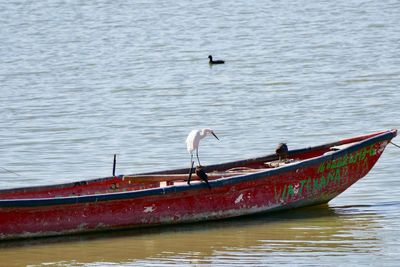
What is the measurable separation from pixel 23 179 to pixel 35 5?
29840 millimetres

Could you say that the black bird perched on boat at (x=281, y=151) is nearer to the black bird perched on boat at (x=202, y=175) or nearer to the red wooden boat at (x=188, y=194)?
the red wooden boat at (x=188, y=194)

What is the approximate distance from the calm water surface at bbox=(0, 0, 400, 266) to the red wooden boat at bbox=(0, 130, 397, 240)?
16 centimetres

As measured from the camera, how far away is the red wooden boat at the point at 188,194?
1140 cm

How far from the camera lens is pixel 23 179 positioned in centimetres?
1505

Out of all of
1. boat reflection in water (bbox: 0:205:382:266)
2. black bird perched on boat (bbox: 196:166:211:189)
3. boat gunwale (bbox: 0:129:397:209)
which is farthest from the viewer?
black bird perched on boat (bbox: 196:166:211:189)

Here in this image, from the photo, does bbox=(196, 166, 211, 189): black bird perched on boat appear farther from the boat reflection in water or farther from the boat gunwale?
the boat reflection in water

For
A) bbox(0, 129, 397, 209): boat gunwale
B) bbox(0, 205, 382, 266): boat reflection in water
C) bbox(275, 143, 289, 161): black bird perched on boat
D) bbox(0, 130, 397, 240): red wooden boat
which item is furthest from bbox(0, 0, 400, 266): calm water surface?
bbox(275, 143, 289, 161): black bird perched on boat

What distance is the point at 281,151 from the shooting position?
13156 millimetres

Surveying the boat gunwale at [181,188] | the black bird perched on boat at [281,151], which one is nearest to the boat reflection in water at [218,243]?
the boat gunwale at [181,188]

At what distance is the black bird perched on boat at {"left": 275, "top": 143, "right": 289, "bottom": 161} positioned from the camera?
43.1ft

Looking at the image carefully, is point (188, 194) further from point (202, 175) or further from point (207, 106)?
point (207, 106)

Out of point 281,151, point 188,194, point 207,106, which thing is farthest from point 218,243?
point 207,106

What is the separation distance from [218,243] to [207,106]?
936cm

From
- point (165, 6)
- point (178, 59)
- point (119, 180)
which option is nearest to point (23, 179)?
point (119, 180)
